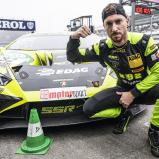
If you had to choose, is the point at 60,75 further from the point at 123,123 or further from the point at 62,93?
the point at 123,123

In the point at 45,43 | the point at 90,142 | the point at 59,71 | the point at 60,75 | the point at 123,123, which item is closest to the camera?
the point at 90,142

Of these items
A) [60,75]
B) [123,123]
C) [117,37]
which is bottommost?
[123,123]

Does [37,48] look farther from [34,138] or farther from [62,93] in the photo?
[34,138]

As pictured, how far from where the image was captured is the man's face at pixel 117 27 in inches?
97.1

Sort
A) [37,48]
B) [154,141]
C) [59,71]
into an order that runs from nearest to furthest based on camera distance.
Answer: [154,141], [59,71], [37,48]

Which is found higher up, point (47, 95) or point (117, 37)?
point (117, 37)

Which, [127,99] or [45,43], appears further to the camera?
[45,43]

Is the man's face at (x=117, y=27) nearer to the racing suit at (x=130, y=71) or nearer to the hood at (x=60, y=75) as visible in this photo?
the racing suit at (x=130, y=71)

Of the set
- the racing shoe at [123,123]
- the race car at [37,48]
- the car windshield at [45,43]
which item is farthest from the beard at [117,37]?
the car windshield at [45,43]

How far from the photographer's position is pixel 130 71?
8.59 ft

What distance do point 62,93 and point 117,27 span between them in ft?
2.72

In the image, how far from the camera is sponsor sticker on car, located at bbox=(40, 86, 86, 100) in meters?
2.75

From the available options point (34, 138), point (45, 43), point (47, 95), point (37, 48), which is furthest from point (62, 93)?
point (45, 43)

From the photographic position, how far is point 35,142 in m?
2.56
